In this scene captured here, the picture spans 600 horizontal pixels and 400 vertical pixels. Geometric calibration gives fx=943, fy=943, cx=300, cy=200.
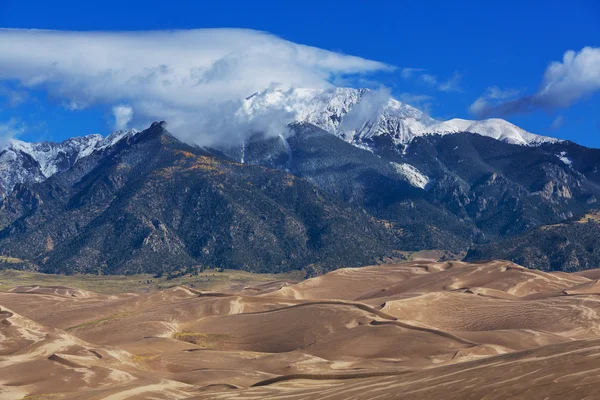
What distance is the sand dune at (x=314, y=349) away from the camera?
46.2 metres

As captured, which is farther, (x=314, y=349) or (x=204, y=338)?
(x=204, y=338)

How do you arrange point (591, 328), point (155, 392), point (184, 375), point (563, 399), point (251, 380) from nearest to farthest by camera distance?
point (563, 399) < point (155, 392) < point (251, 380) < point (184, 375) < point (591, 328)

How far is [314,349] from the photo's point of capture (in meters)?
105

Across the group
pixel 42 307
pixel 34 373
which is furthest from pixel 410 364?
pixel 42 307

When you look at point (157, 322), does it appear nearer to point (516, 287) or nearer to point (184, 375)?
point (184, 375)

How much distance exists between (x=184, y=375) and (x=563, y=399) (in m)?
51.9

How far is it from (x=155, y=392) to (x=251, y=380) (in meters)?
9.67

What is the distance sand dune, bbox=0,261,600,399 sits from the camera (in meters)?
46.2

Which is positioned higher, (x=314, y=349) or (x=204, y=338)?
(x=204, y=338)

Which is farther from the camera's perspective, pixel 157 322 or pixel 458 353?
pixel 157 322

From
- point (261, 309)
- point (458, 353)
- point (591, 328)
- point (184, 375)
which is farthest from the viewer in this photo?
point (261, 309)

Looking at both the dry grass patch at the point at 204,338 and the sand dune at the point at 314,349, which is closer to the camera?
the sand dune at the point at 314,349

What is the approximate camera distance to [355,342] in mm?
105438

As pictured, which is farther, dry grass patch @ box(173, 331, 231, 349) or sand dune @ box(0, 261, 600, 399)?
dry grass patch @ box(173, 331, 231, 349)
